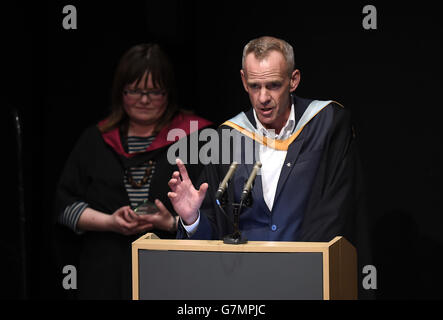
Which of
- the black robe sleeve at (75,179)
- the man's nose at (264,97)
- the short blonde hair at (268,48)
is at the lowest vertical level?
the black robe sleeve at (75,179)

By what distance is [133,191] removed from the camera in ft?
12.3

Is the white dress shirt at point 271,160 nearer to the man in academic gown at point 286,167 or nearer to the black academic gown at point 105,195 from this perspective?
the man in academic gown at point 286,167

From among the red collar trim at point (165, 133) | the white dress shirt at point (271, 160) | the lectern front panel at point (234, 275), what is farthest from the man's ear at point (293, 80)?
the lectern front panel at point (234, 275)

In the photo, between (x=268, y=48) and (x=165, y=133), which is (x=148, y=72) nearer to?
(x=165, y=133)

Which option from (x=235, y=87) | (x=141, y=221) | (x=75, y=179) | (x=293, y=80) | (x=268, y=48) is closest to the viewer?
(x=268, y=48)

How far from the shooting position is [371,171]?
3.91 m

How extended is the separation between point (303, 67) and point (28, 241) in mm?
2120

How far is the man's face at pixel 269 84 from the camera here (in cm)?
301

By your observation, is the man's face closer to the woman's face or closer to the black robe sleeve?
the woman's face

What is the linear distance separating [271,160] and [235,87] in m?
1.11

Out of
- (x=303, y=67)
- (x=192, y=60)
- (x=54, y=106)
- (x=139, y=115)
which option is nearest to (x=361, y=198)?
(x=303, y=67)

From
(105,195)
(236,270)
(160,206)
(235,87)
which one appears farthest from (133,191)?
(236,270)
